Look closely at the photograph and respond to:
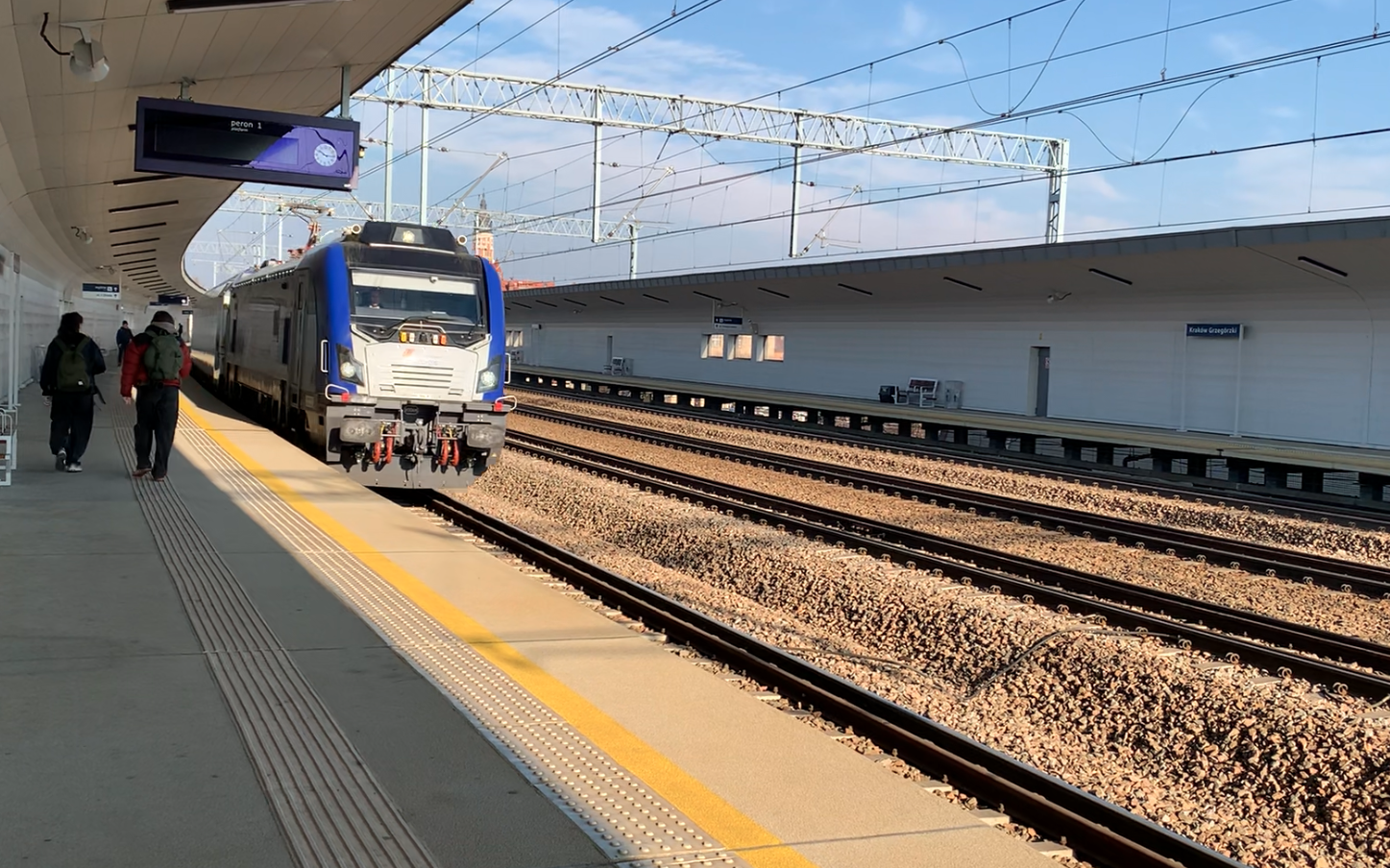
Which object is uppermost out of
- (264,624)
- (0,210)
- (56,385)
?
(0,210)

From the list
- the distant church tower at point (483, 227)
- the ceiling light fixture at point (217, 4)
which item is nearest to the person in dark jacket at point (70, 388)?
the ceiling light fixture at point (217, 4)

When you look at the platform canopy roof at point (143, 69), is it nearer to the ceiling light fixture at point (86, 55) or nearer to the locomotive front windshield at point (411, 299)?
the ceiling light fixture at point (86, 55)

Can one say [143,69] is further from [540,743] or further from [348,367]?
[540,743]

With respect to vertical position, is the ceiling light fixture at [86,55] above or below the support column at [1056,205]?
below

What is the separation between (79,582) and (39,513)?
8.79ft

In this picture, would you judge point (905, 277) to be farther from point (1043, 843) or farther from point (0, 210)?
point (1043, 843)

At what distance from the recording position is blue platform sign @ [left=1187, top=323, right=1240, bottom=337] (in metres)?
22.7

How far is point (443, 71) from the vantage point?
28141mm

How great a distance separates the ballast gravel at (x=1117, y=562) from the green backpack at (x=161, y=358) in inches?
308

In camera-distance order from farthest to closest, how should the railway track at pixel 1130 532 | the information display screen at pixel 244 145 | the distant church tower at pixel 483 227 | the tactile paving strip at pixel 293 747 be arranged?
1. the distant church tower at pixel 483 227
2. the information display screen at pixel 244 145
3. the railway track at pixel 1130 532
4. the tactile paving strip at pixel 293 747

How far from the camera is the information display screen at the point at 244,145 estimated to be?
11.9 metres

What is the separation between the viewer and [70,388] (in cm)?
1123

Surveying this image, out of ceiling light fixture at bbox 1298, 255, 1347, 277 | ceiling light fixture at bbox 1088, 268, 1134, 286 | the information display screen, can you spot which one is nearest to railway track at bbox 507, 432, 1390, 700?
the information display screen

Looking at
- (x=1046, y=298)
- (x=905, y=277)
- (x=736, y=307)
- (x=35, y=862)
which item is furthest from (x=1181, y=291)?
(x=35, y=862)
